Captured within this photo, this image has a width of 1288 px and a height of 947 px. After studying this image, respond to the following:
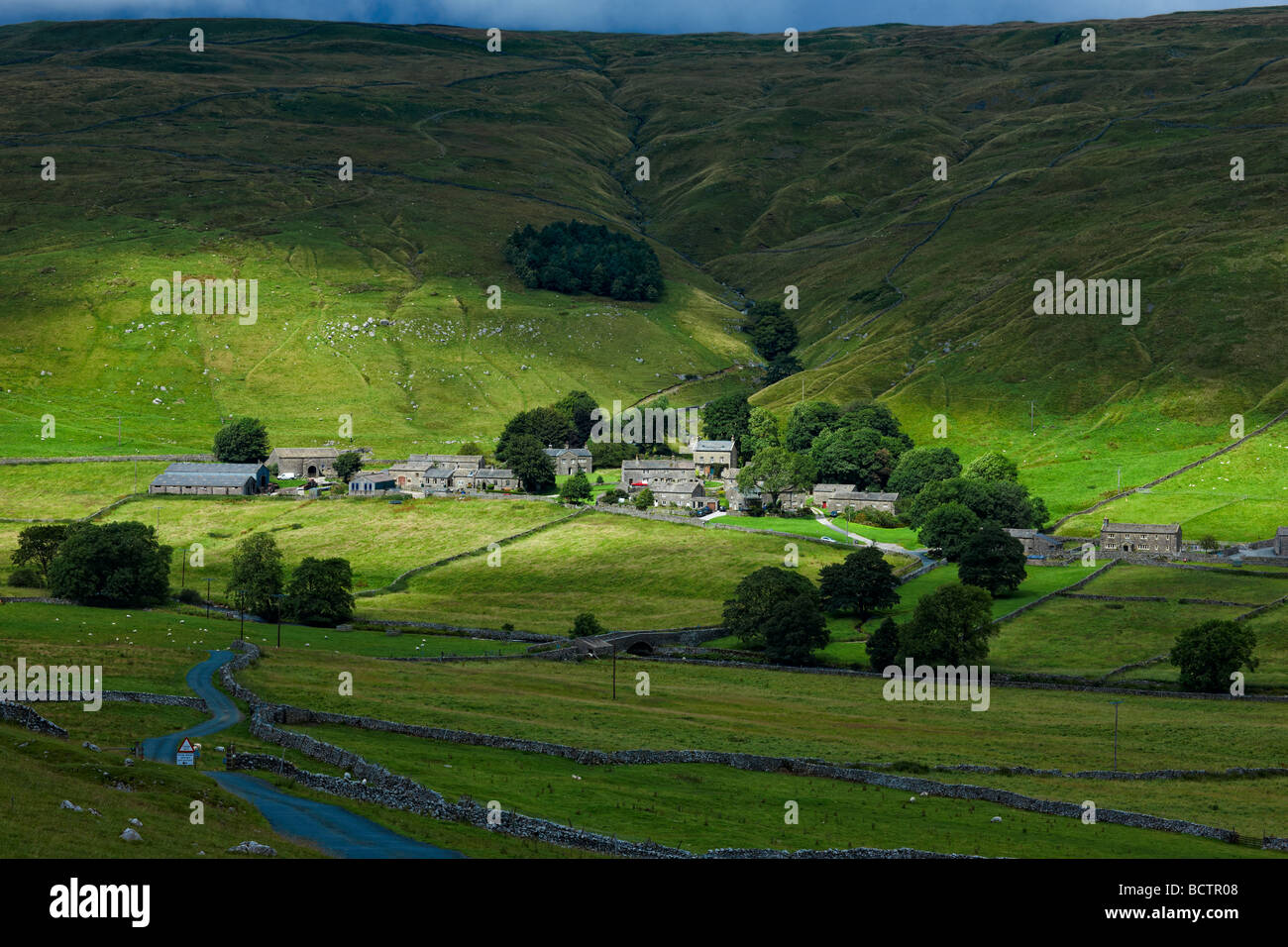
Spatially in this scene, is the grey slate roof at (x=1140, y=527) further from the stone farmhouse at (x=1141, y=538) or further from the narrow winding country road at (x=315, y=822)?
the narrow winding country road at (x=315, y=822)

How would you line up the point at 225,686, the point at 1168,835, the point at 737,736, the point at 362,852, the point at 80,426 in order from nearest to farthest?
the point at 362,852
the point at 1168,835
the point at 737,736
the point at 225,686
the point at 80,426

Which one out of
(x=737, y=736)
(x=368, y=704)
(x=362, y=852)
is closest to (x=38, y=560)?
(x=368, y=704)

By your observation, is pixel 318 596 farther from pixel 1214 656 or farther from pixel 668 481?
pixel 1214 656

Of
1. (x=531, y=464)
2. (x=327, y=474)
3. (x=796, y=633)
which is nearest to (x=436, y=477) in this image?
(x=531, y=464)

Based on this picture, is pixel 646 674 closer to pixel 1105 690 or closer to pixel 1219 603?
pixel 1105 690
